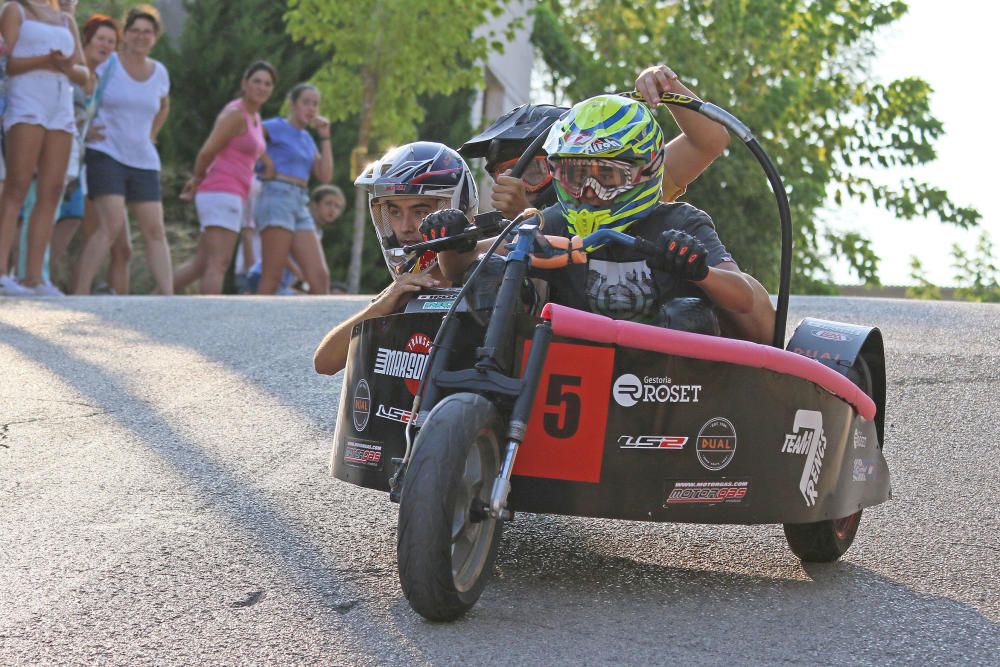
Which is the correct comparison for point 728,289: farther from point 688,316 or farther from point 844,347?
point 844,347

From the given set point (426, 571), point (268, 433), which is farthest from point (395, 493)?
point (268, 433)

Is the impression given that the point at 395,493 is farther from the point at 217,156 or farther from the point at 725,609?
the point at 217,156

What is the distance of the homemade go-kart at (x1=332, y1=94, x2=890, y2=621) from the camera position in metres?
3.99

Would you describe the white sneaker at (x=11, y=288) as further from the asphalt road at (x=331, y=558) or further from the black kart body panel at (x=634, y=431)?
the black kart body panel at (x=634, y=431)

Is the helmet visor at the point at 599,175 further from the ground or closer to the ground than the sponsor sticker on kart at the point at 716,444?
further from the ground

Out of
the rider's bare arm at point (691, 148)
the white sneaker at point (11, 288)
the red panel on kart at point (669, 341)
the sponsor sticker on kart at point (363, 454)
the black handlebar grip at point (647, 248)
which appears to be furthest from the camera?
the white sneaker at point (11, 288)

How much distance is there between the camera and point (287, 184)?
42.6 ft

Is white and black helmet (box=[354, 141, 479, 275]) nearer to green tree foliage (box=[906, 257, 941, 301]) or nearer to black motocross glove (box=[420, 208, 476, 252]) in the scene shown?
black motocross glove (box=[420, 208, 476, 252])

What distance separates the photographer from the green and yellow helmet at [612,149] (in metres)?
4.87

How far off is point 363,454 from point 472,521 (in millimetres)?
780

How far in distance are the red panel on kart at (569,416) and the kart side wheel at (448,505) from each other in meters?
0.20

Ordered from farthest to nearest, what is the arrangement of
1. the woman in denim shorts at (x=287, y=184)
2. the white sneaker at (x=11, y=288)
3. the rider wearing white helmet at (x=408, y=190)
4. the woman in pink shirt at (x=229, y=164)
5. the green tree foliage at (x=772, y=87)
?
the green tree foliage at (x=772, y=87), the woman in denim shorts at (x=287, y=184), the woman in pink shirt at (x=229, y=164), the white sneaker at (x=11, y=288), the rider wearing white helmet at (x=408, y=190)

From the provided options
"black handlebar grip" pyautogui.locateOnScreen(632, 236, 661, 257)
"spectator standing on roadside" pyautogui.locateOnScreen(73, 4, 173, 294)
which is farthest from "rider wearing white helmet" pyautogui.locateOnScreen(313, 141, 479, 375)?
"spectator standing on roadside" pyautogui.locateOnScreen(73, 4, 173, 294)

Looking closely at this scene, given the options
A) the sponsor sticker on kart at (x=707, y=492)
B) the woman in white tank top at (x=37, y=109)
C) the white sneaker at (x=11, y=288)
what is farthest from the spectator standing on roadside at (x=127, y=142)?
the sponsor sticker on kart at (x=707, y=492)
